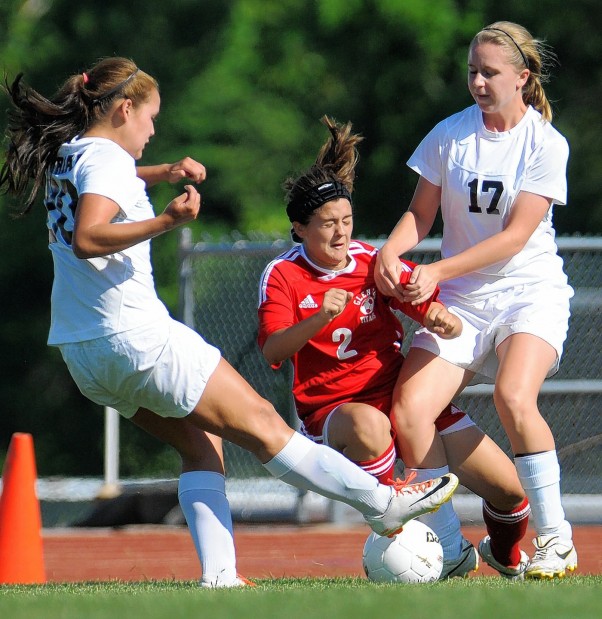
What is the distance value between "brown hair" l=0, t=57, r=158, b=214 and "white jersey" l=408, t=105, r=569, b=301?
1.33m

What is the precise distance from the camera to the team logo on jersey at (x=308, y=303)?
210 inches

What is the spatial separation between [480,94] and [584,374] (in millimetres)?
4386

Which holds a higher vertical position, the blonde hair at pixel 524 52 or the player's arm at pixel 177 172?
the blonde hair at pixel 524 52

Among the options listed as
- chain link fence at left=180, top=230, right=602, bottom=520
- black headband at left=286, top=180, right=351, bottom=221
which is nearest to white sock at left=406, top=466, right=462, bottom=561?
black headband at left=286, top=180, right=351, bottom=221

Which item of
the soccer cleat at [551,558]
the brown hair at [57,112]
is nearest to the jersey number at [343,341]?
the soccer cleat at [551,558]

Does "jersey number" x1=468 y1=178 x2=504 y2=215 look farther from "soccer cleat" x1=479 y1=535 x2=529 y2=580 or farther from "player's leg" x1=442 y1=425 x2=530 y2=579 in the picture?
"soccer cleat" x1=479 y1=535 x2=529 y2=580

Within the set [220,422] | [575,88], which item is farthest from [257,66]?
[220,422]

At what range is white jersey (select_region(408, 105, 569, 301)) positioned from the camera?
5.32 metres

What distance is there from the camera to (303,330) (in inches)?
195

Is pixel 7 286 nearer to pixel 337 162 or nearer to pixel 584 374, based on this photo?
pixel 584 374

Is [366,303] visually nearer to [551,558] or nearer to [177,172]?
[177,172]

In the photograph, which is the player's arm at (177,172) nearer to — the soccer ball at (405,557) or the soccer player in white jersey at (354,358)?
the soccer player in white jersey at (354,358)

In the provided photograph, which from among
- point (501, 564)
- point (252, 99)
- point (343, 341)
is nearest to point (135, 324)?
point (343, 341)

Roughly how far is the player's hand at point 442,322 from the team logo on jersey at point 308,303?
0.46 m
